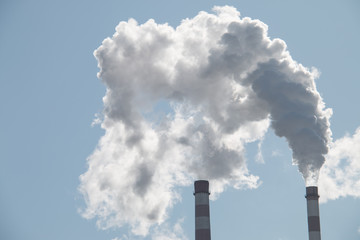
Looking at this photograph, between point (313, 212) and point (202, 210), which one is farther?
point (202, 210)

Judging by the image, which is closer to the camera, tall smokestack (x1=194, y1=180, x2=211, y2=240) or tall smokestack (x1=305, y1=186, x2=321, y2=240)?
tall smokestack (x1=305, y1=186, x2=321, y2=240)

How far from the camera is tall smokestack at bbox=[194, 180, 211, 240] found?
178ft

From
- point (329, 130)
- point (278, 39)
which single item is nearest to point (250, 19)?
point (278, 39)

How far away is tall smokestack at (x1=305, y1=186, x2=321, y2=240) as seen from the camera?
52312mm

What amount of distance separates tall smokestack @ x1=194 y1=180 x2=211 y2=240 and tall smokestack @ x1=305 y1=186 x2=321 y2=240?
A: 7.58 m

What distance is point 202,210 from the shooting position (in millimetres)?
54781

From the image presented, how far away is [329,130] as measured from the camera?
185 ft

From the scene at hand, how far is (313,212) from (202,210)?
8297 millimetres

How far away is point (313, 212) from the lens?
52.7 metres

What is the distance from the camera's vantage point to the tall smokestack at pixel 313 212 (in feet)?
172

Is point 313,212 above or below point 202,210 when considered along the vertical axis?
below

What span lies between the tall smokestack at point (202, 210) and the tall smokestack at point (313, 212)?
758cm

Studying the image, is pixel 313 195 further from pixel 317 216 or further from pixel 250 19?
pixel 250 19

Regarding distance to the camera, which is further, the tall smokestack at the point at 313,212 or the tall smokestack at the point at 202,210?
the tall smokestack at the point at 202,210
